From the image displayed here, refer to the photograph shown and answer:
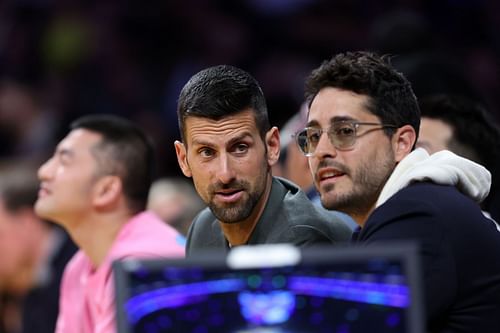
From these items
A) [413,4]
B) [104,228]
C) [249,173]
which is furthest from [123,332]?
[413,4]

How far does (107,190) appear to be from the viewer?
4.89 metres

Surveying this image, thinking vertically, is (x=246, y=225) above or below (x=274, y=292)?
above

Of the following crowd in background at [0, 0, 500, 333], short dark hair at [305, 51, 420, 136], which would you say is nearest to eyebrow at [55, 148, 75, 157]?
short dark hair at [305, 51, 420, 136]

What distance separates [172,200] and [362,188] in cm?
424

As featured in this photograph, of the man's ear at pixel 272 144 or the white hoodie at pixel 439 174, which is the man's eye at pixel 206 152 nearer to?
the man's ear at pixel 272 144

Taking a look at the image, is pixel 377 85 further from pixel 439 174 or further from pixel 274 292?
pixel 274 292

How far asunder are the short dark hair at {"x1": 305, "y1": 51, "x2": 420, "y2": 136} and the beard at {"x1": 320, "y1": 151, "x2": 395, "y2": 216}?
0.12m

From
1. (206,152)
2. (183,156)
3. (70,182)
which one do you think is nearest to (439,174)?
(206,152)

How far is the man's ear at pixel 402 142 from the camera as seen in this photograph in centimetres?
339

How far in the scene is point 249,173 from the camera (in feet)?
11.5

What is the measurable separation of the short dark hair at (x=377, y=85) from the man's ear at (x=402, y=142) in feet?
0.06

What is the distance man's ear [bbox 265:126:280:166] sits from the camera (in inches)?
143

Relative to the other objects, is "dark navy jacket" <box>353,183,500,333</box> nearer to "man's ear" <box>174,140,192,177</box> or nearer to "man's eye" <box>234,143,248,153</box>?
"man's eye" <box>234,143,248,153</box>

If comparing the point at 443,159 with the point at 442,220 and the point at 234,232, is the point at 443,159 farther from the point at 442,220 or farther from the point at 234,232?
the point at 234,232
